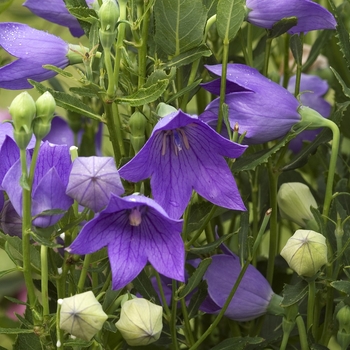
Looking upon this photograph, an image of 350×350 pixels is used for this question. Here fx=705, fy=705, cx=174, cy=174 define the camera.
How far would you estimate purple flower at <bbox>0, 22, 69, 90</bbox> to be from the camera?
0.52 m

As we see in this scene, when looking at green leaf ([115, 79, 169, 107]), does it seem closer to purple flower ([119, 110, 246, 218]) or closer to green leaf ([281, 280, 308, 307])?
purple flower ([119, 110, 246, 218])

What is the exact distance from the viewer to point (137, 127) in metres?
0.47

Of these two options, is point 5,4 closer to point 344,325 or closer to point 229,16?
point 229,16

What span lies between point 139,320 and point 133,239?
5cm

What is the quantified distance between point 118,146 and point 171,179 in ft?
0.14

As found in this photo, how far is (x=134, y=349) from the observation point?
60 centimetres

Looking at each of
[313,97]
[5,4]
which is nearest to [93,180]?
[5,4]

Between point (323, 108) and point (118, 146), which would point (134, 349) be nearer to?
point (118, 146)

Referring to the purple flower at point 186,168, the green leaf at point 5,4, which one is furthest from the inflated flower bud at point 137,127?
the green leaf at point 5,4

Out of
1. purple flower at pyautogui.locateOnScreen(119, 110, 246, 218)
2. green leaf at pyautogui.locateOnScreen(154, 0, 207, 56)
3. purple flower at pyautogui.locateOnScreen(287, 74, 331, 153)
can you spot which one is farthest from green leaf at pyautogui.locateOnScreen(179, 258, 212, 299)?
purple flower at pyautogui.locateOnScreen(287, 74, 331, 153)

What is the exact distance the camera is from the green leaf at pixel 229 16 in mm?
489

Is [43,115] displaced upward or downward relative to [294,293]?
upward

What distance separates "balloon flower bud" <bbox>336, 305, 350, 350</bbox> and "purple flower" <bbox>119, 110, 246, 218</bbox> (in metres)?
0.11

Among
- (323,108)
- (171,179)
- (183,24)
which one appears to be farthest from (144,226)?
(323,108)
